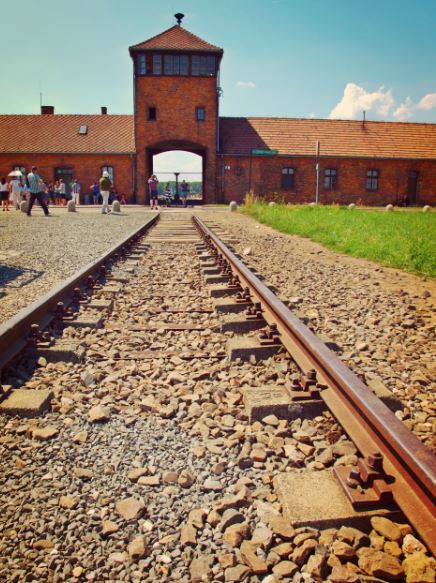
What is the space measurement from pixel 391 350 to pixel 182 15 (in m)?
36.5

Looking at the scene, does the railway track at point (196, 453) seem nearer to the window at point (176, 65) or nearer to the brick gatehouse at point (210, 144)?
the brick gatehouse at point (210, 144)

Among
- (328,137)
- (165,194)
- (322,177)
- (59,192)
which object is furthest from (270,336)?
(328,137)

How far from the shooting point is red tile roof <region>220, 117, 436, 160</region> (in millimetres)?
34938

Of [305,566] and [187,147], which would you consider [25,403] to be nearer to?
[305,566]

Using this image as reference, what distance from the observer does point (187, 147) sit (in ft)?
109

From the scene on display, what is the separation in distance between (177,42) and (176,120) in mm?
5084

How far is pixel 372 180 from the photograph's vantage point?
36.2m

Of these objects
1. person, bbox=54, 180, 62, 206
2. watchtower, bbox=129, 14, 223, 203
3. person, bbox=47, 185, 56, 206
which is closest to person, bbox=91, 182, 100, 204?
person, bbox=54, 180, 62, 206

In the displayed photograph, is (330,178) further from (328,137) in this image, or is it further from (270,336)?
(270,336)

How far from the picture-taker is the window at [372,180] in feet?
118

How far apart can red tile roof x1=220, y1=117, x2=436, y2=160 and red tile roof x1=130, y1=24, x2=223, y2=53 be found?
228 inches

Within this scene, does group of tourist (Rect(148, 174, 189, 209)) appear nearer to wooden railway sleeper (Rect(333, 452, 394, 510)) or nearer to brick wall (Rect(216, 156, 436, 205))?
brick wall (Rect(216, 156, 436, 205))

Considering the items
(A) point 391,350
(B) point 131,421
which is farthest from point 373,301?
(B) point 131,421

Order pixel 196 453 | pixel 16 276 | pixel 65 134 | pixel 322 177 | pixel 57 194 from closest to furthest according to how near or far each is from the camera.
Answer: pixel 196 453 → pixel 16 276 → pixel 57 194 → pixel 322 177 → pixel 65 134
